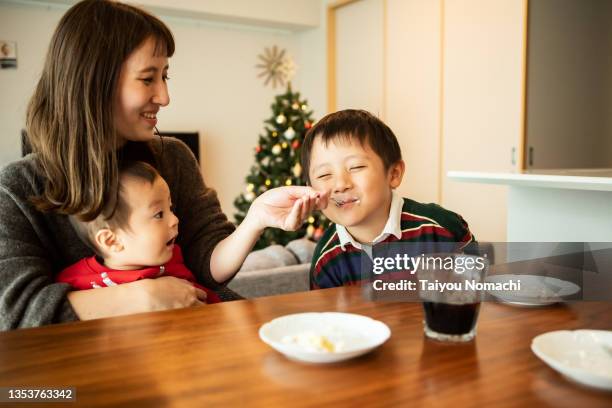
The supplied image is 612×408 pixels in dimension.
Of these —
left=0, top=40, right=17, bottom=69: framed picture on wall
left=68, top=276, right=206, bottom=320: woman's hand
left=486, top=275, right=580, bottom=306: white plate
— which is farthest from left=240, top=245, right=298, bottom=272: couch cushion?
left=0, top=40, right=17, bottom=69: framed picture on wall

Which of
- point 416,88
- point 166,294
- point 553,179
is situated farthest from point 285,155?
point 166,294

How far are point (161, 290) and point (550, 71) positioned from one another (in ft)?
14.0

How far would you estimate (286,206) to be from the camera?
53.2 inches

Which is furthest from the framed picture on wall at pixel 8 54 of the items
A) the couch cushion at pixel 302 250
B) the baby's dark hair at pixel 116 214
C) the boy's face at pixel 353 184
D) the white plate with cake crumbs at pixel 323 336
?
the white plate with cake crumbs at pixel 323 336

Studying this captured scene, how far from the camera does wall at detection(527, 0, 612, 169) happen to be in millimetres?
4516

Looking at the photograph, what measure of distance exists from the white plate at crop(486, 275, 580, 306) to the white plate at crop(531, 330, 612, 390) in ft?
0.62

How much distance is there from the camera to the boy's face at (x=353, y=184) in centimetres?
146

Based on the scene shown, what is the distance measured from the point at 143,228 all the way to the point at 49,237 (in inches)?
10.0

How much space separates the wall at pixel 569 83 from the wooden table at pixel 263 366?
4.09 m

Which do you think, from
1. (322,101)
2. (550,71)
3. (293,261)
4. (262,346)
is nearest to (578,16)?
(550,71)

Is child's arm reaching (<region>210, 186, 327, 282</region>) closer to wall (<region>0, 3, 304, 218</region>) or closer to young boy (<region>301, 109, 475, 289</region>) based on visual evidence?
young boy (<region>301, 109, 475, 289</region>)

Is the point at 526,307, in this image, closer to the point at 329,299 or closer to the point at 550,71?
the point at 329,299

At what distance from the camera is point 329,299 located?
0.94 m

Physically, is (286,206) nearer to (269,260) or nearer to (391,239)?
(391,239)
